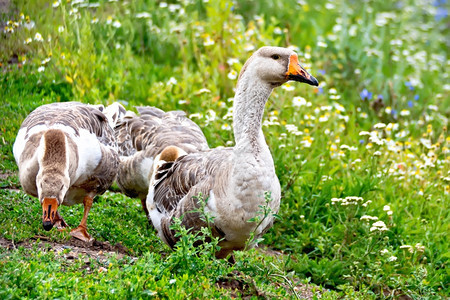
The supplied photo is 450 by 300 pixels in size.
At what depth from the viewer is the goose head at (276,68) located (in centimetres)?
490

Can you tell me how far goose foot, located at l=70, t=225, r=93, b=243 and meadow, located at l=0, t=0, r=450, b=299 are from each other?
97mm

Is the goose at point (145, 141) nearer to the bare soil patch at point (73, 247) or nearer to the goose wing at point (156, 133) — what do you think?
the goose wing at point (156, 133)

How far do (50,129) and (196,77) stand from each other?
397 centimetres

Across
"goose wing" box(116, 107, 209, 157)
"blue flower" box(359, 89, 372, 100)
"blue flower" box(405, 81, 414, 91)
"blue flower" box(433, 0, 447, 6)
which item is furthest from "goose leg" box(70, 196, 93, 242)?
"blue flower" box(433, 0, 447, 6)

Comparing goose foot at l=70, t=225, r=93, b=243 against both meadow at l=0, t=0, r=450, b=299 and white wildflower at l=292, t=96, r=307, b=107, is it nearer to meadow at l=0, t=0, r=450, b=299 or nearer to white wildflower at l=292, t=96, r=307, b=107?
meadow at l=0, t=0, r=450, b=299

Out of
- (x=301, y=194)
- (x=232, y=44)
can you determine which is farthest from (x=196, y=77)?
(x=301, y=194)

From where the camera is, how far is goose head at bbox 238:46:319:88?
4.90 metres

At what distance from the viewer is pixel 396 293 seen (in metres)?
5.86

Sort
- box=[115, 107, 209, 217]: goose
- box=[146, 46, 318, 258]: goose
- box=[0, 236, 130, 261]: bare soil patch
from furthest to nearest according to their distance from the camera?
box=[115, 107, 209, 217]: goose, box=[0, 236, 130, 261]: bare soil patch, box=[146, 46, 318, 258]: goose

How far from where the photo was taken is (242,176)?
4.74 metres

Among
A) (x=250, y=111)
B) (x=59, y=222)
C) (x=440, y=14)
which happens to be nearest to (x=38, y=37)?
(x=59, y=222)

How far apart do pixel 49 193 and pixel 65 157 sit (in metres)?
0.35

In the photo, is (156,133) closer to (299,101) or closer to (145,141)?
(145,141)

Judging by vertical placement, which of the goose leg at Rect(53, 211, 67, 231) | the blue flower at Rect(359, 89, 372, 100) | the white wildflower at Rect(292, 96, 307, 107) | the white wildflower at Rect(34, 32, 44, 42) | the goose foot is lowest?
the blue flower at Rect(359, 89, 372, 100)
